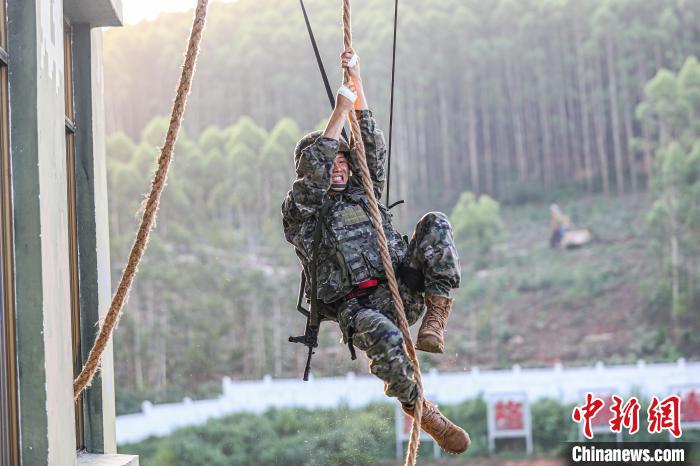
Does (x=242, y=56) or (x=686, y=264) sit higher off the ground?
(x=242, y=56)

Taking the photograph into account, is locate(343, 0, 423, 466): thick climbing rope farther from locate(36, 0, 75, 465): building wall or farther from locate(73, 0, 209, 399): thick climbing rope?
locate(36, 0, 75, 465): building wall

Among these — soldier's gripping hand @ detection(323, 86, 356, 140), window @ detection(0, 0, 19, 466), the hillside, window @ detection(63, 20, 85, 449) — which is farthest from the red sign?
window @ detection(0, 0, 19, 466)

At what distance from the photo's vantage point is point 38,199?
2.65 meters

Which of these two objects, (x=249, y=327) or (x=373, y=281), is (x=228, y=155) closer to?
(x=249, y=327)

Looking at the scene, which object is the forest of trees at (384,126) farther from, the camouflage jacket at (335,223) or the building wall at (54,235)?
the building wall at (54,235)

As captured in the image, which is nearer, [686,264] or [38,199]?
[38,199]

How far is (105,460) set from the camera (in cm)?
367

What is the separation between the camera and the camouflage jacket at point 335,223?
11.3 feet

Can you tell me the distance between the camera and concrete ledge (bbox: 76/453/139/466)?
3.60m

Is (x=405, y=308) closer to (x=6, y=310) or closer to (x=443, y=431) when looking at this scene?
(x=443, y=431)

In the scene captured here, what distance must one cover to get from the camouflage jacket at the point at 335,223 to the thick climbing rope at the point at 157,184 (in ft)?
1.65

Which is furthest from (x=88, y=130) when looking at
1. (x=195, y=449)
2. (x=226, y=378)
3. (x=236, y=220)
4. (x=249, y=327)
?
(x=236, y=220)

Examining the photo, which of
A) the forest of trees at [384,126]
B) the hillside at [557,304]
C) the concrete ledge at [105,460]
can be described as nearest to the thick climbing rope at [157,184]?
the concrete ledge at [105,460]

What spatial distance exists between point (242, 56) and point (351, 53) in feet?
72.7
